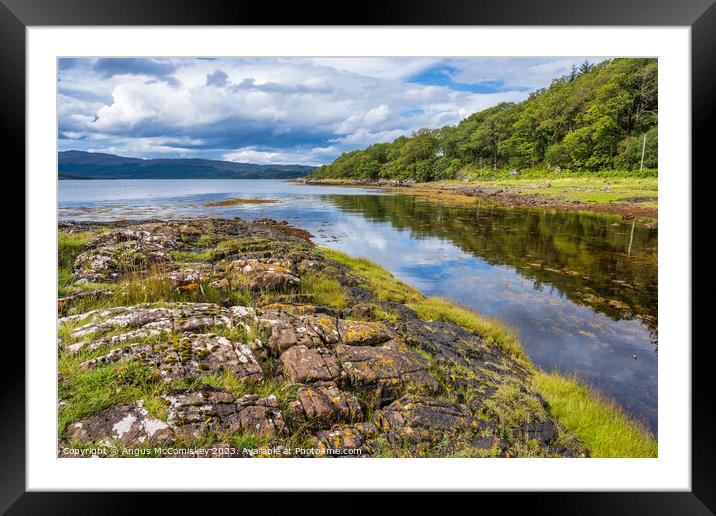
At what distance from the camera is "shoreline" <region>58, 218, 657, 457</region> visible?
2514mm

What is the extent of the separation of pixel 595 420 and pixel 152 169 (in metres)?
8.42

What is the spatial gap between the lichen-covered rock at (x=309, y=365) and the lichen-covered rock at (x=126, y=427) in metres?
0.98

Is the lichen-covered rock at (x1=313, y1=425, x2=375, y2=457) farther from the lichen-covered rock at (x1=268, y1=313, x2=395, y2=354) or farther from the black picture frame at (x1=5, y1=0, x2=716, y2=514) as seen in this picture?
the black picture frame at (x1=5, y1=0, x2=716, y2=514)

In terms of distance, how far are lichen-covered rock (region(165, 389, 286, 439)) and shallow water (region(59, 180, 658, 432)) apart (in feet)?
8.32

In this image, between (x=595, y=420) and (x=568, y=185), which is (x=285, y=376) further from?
(x=568, y=185)

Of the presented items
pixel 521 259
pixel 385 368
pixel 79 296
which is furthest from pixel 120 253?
pixel 521 259
